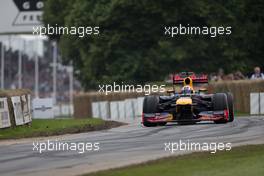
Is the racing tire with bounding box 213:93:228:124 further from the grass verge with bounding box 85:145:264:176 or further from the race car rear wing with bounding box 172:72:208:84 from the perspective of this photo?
the grass verge with bounding box 85:145:264:176

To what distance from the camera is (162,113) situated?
2245 cm

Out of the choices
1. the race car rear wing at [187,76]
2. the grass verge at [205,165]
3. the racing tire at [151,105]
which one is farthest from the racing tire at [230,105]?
the grass verge at [205,165]

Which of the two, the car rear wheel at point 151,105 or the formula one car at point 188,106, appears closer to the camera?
the formula one car at point 188,106

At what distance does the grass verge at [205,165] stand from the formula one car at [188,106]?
565 cm

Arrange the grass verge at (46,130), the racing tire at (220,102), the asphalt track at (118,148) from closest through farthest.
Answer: the asphalt track at (118,148)
the racing tire at (220,102)
the grass verge at (46,130)

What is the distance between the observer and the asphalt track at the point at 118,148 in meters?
15.1

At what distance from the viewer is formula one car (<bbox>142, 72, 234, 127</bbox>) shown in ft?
72.0

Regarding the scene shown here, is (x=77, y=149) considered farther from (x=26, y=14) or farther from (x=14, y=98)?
(x=26, y=14)

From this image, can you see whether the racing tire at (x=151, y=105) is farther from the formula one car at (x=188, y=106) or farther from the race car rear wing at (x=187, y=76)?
the race car rear wing at (x=187, y=76)

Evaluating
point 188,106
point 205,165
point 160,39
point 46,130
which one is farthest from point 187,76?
point 160,39

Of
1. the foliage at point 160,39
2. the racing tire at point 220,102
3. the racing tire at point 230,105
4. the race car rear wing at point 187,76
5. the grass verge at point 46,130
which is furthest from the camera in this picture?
the foliage at point 160,39

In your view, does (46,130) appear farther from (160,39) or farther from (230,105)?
(160,39)

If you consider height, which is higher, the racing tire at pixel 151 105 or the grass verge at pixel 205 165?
the racing tire at pixel 151 105

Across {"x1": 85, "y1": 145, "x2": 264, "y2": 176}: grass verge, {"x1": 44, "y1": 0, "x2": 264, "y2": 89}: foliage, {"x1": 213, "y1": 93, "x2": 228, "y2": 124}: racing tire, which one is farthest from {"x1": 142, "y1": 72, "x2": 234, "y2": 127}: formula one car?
{"x1": 44, "y1": 0, "x2": 264, "y2": 89}: foliage
